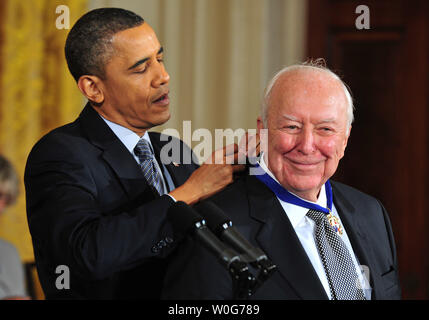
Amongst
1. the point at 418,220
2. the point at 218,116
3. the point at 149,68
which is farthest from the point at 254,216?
the point at 418,220

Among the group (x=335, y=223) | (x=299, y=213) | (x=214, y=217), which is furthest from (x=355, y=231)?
(x=214, y=217)

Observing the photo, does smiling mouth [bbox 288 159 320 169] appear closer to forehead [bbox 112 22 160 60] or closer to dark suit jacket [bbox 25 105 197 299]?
dark suit jacket [bbox 25 105 197 299]

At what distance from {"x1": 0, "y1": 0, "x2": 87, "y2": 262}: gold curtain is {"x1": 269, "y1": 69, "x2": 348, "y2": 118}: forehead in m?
2.26

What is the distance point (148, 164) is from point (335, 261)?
567 millimetres

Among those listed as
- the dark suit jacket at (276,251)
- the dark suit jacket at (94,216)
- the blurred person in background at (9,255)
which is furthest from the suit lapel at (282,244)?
the blurred person in background at (9,255)

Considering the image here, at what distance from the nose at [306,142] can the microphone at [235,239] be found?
33 cm

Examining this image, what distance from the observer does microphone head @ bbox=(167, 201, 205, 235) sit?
3.68ft

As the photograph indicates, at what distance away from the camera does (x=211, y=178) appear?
1.50 metres
